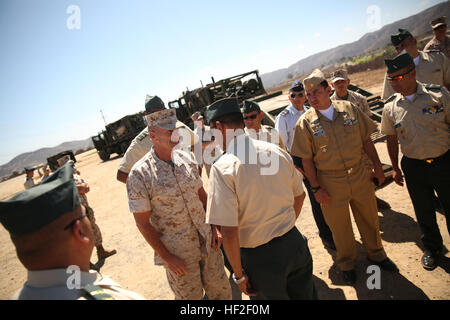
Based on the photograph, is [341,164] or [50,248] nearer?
[50,248]

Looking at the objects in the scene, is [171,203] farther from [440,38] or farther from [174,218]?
[440,38]

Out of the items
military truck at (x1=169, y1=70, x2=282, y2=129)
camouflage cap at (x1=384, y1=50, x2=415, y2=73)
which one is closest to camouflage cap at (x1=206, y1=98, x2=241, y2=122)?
camouflage cap at (x1=384, y1=50, x2=415, y2=73)

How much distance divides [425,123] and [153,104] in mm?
3066

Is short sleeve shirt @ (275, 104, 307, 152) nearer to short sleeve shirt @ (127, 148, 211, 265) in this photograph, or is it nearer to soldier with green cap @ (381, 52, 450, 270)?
soldier with green cap @ (381, 52, 450, 270)

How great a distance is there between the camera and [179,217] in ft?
6.96

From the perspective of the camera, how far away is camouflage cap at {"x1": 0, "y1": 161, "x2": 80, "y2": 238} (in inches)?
39.0

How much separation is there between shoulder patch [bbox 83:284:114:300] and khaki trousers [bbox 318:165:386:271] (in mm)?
2276

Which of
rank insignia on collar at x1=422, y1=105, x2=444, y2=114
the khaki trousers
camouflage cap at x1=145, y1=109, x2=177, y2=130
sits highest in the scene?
camouflage cap at x1=145, y1=109, x2=177, y2=130

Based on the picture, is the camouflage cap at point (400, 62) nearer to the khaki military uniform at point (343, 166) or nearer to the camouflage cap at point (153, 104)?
the khaki military uniform at point (343, 166)

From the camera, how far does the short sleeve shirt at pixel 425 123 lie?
2443mm

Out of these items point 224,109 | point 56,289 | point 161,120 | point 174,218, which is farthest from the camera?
point 161,120

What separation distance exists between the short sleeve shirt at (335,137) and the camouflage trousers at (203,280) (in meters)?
1.39

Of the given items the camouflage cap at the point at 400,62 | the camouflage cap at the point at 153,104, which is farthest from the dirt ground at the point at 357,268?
the camouflage cap at the point at 153,104

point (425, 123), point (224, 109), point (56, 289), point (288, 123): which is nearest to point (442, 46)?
point (425, 123)
